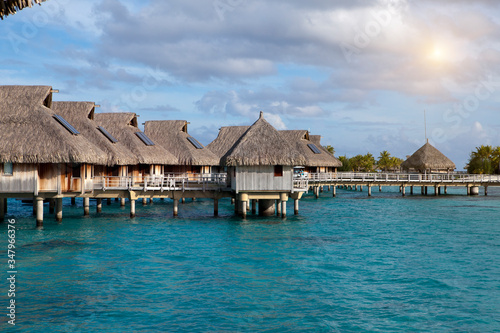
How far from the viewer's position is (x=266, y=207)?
34531mm

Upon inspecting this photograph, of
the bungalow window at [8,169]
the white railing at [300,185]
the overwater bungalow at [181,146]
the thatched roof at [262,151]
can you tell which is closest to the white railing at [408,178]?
the overwater bungalow at [181,146]

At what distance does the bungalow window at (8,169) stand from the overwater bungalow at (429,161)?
5128 cm

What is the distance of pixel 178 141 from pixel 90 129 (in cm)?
1298

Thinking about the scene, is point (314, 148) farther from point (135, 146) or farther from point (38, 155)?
point (38, 155)

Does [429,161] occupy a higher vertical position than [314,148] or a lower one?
lower

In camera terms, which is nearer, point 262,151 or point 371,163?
point 262,151

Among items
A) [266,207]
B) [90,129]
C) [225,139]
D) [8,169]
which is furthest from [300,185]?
[225,139]

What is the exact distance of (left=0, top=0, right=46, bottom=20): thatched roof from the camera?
9.35 meters

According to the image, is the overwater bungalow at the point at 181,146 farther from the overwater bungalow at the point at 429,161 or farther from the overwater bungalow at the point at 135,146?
the overwater bungalow at the point at 429,161

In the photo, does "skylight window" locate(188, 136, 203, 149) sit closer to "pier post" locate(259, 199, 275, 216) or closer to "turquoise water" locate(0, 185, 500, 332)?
"pier post" locate(259, 199, 275, 216)

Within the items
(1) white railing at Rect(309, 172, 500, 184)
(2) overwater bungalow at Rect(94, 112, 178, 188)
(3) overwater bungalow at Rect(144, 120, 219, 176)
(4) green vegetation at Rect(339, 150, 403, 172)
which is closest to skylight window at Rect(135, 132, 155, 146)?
(2) overwater bungalow at Rect(94, 112, 178, 188)

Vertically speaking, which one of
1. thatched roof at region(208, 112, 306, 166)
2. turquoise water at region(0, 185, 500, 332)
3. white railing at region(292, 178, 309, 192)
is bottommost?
turquoise water at region(0, 185, 500, 332)

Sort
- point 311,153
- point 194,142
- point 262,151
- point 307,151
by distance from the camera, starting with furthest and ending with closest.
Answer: point 311,153, point 307,151, point 194,142, point 262,151

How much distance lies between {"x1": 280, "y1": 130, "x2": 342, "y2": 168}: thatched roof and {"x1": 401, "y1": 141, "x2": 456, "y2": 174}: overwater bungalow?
10638mm
